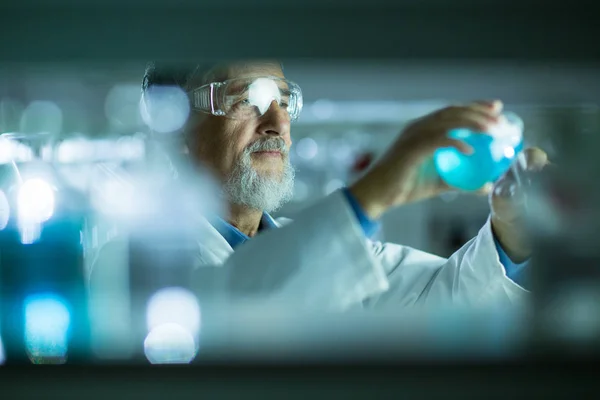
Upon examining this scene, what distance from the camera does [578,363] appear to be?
64 cm

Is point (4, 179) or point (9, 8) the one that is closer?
point (9, 8)

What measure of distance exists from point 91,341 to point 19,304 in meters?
0.11

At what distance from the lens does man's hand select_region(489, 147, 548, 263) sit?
1.03 m

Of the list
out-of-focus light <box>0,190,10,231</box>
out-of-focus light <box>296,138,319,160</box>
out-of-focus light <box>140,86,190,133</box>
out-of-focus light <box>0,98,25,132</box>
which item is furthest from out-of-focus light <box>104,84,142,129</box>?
out-of-focus light <box>296,138,319,160</box>

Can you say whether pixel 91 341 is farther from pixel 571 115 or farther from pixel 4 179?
pixel 571 115

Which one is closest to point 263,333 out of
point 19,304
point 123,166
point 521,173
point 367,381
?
point 367,381

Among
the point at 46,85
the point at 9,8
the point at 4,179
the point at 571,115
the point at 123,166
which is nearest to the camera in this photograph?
the point at 9,8

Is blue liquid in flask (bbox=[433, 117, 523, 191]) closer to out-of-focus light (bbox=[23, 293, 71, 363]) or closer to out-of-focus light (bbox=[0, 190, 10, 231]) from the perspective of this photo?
out-of-focus light (bbox=[23, 293, 71, 363])

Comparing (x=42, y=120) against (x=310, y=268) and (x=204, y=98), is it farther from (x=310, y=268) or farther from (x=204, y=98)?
(x=310, y=268)

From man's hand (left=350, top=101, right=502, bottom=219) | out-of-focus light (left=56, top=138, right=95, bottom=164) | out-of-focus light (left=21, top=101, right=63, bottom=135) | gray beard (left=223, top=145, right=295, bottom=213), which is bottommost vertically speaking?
man's hand (left=350, top=101, right=502, bottom=219)

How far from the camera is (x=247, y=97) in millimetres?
1281

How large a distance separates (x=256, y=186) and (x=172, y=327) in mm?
825

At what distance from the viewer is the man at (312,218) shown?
0.82 meters

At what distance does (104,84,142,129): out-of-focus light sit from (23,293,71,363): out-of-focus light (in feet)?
1.07
